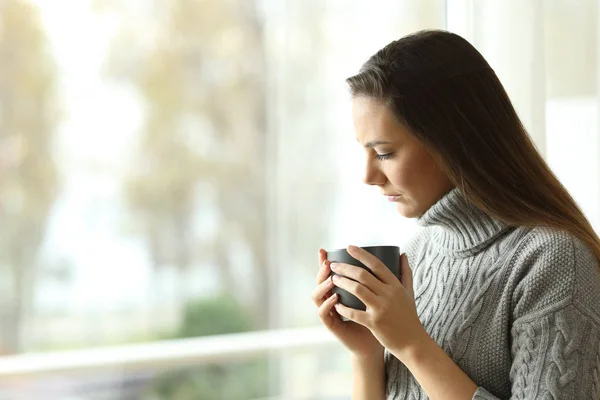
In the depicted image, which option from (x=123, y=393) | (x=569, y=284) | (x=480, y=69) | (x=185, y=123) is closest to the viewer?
(x=569, y=284)

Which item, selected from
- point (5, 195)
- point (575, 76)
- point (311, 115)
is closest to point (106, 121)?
point (5, 195)

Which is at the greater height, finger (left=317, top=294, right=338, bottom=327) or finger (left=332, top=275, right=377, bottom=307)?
finger (left=332, top=275, right=377, bottom=307)

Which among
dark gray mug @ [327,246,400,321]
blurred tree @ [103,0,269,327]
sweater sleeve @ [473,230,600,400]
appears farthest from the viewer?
blurred tree @ [103,0,269,327]

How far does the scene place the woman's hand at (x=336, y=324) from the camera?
1.23 m

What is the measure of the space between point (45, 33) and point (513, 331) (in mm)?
1095

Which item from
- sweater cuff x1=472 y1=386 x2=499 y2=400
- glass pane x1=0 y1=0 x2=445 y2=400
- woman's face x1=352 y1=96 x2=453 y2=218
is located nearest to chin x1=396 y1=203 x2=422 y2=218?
woman's face x1=352 y1=96 x2=453 y2=218

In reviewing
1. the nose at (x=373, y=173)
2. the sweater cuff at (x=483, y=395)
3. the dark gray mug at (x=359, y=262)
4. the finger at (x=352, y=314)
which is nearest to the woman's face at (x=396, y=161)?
the nose at (x=373, y=173)

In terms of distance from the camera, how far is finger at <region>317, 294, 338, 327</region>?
123cm

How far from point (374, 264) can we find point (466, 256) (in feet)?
0.72

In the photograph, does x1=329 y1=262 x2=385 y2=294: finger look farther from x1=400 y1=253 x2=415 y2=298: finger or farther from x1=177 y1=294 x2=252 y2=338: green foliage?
x1=177 y1=294 x2=252 y2=338: green foliage

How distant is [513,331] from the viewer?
1.15m

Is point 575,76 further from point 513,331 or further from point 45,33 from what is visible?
point 45,33

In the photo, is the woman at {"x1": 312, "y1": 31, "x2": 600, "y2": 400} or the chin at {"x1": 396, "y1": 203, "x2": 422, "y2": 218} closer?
the woman at {"x1": 312, "y1": 31, "x2": 600, "y2": 400}

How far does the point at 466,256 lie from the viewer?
1.30m
